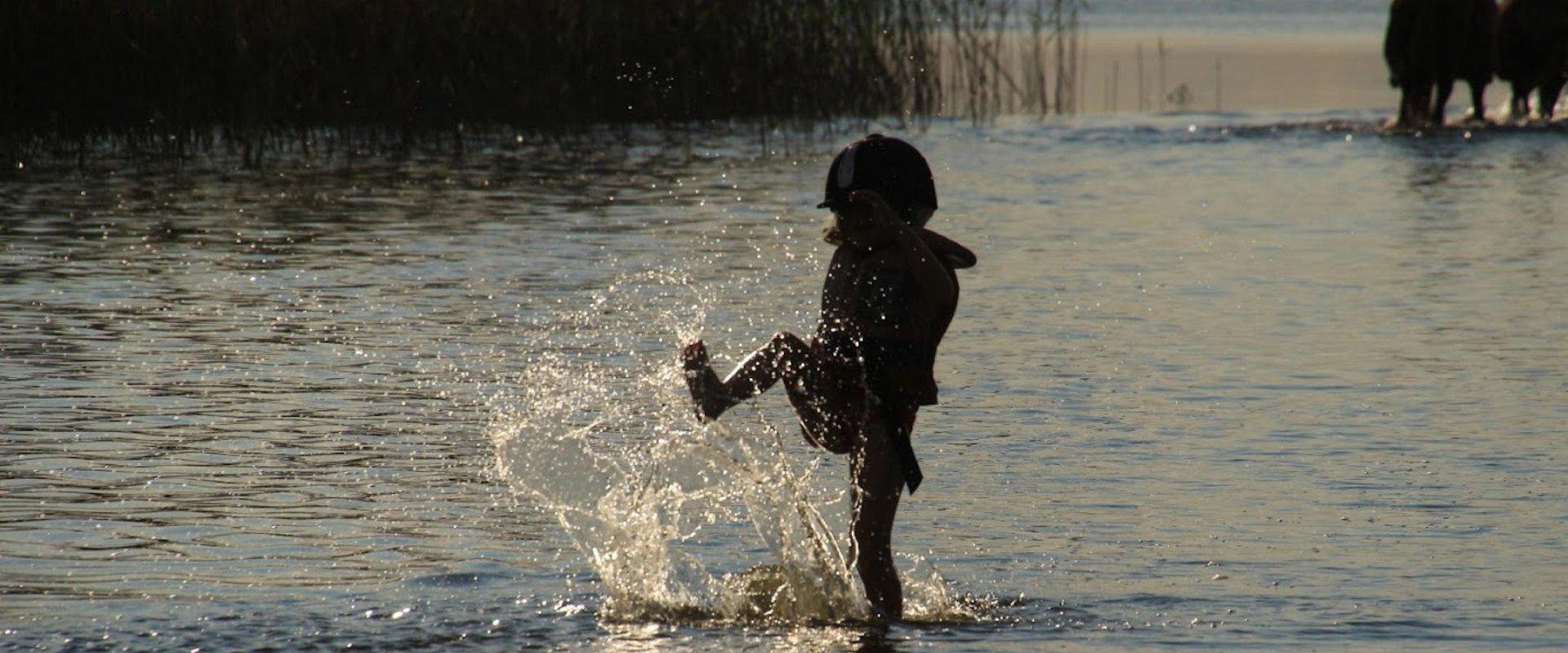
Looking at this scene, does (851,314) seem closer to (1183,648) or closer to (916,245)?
(916,245)

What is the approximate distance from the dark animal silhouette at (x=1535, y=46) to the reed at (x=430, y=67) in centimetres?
457

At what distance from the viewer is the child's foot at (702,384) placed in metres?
5.77

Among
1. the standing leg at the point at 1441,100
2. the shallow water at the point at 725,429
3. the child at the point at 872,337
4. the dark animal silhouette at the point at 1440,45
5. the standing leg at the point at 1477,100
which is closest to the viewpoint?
the child at the point at 872,337

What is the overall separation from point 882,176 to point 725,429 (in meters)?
1.10

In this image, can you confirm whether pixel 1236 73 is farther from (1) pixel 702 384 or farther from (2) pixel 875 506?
(1) pixel 702 384

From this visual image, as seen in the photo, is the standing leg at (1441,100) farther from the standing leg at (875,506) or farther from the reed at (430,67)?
the standing leg at (875,506)

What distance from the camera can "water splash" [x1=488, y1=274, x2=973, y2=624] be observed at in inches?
254

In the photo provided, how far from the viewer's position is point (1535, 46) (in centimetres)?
2630

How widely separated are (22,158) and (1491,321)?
42.6 feet

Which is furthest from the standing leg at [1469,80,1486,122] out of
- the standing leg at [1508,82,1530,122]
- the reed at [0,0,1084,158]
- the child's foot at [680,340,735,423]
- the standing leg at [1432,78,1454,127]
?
the child's foot at [680,340,735,423]

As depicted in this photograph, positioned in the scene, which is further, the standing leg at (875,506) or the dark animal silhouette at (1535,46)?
the dark animal silhouette at (1535,46)

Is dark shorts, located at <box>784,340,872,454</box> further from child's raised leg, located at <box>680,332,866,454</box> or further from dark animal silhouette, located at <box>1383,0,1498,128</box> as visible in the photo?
dark animal silhouette, located at <box>1383,0,1498,128</box>

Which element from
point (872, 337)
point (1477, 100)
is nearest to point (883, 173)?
point (872, 337)

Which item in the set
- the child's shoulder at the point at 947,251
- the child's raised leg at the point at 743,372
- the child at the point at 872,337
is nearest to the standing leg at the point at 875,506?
the child at the point at 872,337
